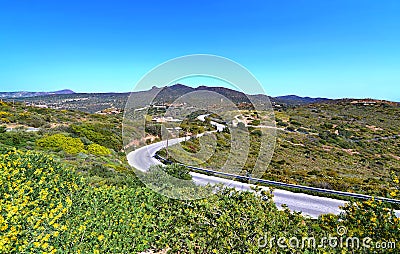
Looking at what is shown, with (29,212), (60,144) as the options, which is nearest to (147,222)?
(29,212)

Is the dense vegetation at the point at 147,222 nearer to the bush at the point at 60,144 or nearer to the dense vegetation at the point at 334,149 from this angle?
the bush at the point at 60,144

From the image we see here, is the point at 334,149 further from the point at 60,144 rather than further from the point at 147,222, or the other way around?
the point at 147,222

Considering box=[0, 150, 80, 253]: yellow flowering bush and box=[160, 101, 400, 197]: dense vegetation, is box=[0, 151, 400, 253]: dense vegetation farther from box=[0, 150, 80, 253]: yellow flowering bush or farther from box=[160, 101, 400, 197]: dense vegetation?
box=[160, 101, 400, 197]: dense vegetation

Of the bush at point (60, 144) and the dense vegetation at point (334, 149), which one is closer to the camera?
the bush at point (60, 144)

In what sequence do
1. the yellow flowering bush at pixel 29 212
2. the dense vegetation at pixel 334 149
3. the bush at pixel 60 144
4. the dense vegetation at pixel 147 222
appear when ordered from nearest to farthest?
the yellow flowering bush at pixel 29 212 → the dense vegetation at pixel 147 222 → the bush at pixel 60 144 → the dense vegetation at pixel 334 149

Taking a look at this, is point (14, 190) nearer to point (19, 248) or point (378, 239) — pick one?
point (19, 248)

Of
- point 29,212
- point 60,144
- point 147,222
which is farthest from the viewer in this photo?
point 60,144

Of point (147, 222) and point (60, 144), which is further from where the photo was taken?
point (60, 144)

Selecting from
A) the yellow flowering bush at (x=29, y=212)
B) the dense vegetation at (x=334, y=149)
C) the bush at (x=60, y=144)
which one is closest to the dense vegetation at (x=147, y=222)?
the yellow flowering bush at (x=29, y=212)

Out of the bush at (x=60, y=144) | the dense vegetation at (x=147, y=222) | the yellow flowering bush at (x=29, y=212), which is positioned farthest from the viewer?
the bush at (x=60, y=144)

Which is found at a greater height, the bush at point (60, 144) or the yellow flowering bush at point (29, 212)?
the yellow flowering bush at point (29, 212)

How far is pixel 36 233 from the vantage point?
9.57 feet

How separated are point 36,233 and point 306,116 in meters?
68.6

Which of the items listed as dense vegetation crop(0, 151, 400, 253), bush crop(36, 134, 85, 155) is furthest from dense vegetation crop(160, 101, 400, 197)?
dense vegetation crop(0, 151, 400, 253)
